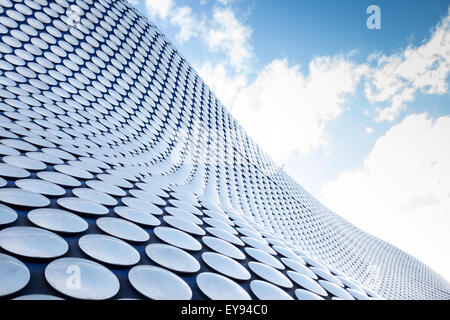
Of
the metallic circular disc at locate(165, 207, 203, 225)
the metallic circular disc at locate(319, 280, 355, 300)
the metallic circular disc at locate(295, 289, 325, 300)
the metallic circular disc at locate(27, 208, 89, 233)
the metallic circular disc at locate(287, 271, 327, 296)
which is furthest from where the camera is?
the metallic circular disc at locate(165, 207, 203, 225)

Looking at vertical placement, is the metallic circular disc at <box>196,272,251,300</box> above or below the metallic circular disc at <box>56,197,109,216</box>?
below

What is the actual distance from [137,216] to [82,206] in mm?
820

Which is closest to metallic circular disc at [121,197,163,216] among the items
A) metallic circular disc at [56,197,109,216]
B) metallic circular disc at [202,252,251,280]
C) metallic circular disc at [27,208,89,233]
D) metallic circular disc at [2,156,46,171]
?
metallic circular disc at [56,197,109,216]

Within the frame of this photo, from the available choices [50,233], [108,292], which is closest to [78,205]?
[50,233]

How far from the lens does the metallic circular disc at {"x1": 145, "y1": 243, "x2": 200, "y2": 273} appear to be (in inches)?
124

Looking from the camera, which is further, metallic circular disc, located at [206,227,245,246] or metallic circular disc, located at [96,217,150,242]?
metallic circular disc, located at [206,227,245,246]

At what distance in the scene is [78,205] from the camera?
394 cm

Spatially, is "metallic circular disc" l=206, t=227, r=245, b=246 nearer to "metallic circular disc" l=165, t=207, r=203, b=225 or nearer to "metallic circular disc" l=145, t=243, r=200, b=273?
"metallic circular disc" l=165, t=207, r=203, b=225

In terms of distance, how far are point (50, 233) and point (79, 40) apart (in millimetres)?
15805

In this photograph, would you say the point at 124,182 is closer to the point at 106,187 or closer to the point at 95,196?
the point at 106,187

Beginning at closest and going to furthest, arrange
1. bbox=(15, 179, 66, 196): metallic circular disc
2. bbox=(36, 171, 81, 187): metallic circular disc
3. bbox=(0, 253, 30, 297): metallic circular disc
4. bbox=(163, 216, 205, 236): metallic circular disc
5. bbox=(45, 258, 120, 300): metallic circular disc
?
bbox=(0, 253, 30, 297): metallic circular disc < bbox=(45, 258, 120, 300): metallic circular disc < bbox=(15, 179, 66, 196): metallic circular disc < bbox=(163, 216, 205, 236): metallic circular disc < bbox=(36, 171, 81, 187): metallic circular disc

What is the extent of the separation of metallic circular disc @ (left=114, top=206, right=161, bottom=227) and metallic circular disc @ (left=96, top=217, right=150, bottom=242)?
0.64 ft

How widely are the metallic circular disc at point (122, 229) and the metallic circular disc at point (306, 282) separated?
245cm

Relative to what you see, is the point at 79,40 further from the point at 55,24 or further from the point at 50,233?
the point at 50,233
